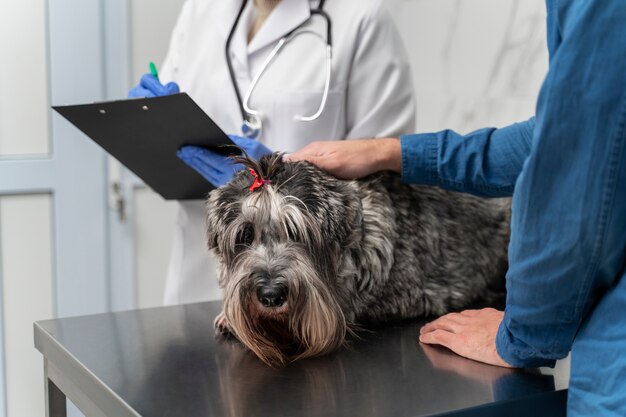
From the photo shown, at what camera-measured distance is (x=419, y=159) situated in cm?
146

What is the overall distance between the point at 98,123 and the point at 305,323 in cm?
58

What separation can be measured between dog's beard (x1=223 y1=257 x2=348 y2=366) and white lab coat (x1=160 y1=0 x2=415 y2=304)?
61 centimetres

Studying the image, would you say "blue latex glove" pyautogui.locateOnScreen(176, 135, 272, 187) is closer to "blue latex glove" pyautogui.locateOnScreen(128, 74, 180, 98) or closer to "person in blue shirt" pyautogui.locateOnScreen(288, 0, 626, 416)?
"blue latex glove" pyautogui.locateOnScreen(128, 74, 180, 98)

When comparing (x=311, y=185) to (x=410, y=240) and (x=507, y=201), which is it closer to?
(x=410, y=240)

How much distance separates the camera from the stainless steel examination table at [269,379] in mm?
1071

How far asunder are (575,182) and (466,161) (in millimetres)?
565

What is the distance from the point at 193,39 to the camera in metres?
1.96

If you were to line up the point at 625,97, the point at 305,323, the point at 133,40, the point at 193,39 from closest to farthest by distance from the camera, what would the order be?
1. the point at 625,97
2. the point at 305,323
3. the point at 193,39
4. the point at 133,40

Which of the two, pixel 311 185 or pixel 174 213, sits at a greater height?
pixel 311 185

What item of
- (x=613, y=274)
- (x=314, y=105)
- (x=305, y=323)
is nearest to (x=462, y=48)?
(x=314, y=105)

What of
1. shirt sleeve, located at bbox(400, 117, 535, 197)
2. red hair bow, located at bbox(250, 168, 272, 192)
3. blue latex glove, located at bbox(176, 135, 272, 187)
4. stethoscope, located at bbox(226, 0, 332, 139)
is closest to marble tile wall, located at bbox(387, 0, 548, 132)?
stethoscope, located at bbox(226, 0, 332, 139)

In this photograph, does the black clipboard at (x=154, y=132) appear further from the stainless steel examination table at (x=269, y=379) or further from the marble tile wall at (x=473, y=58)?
the marble tile wall at (x=473, y=58)

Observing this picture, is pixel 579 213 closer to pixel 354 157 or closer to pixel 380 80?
pixel 354 157

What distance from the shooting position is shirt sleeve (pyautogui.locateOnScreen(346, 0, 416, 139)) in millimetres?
1768
